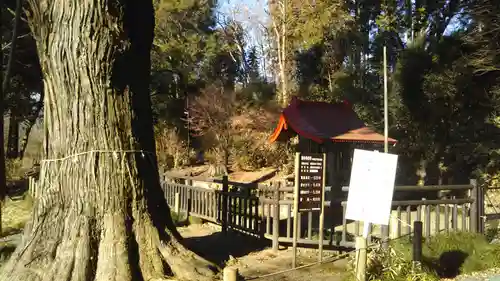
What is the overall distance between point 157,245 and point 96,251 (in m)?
0.75

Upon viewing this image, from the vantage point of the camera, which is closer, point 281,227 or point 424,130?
point 281,227

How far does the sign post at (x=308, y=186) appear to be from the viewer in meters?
7.39

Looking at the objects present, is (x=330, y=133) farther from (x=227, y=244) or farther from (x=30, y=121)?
(x=30, y=121)

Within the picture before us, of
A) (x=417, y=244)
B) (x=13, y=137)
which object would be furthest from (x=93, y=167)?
(x=13, y=137)

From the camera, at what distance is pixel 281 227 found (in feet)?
34.7

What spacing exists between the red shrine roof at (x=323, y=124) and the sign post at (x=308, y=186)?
19.6ft

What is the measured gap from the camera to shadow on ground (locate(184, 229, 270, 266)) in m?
8.81

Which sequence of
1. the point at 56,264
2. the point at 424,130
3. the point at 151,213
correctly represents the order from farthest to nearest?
the point at 424,130
the point at 151,213
the point at 56,264

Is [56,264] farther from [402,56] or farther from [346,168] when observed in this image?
[402,56]

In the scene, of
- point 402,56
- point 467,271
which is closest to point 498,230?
point 467,271

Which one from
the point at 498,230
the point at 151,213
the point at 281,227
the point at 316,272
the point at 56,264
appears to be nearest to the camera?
the point at 56,264

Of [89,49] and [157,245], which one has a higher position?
[89,49]

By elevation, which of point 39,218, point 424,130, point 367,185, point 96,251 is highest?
point 424,130

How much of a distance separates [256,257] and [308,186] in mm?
1798
